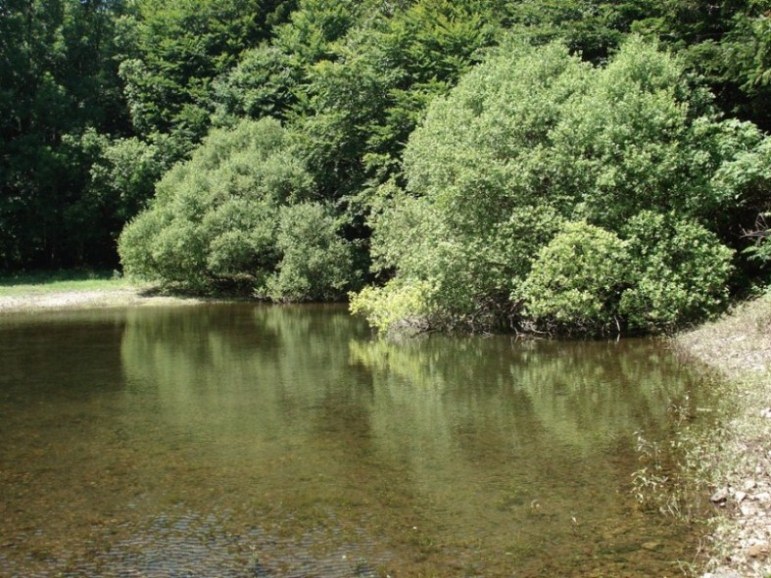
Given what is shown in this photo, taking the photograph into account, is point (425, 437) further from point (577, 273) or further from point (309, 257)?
point (309, 257)

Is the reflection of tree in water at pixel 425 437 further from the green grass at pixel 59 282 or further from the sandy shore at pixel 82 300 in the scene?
the green grass at pixel 59 282

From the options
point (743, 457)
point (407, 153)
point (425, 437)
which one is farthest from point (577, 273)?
point (407, 153)

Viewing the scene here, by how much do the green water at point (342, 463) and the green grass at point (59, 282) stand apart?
83.6ft

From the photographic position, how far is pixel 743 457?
9938 millimetres

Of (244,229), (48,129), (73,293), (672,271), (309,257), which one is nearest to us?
(672,271)

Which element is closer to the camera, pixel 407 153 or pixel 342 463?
pixel 342 463

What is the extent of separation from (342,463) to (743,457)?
5.96 m

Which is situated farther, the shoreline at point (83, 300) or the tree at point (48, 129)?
the tree at point (48, 129)

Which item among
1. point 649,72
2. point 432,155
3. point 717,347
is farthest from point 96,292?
point 717,347

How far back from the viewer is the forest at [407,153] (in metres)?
22.5

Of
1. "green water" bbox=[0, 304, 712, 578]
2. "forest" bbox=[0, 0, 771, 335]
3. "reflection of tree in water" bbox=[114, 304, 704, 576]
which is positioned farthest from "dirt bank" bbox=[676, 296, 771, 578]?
"forest" bbox=[0, 0, 771, 335]

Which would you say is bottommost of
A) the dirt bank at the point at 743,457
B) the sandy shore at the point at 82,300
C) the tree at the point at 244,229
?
the dirt bank at the point at 743,457

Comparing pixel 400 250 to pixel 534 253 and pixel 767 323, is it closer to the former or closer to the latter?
pixel 534 253

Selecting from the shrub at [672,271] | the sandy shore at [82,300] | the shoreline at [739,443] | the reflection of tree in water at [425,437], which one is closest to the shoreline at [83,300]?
the sandy shore at [82,300]
